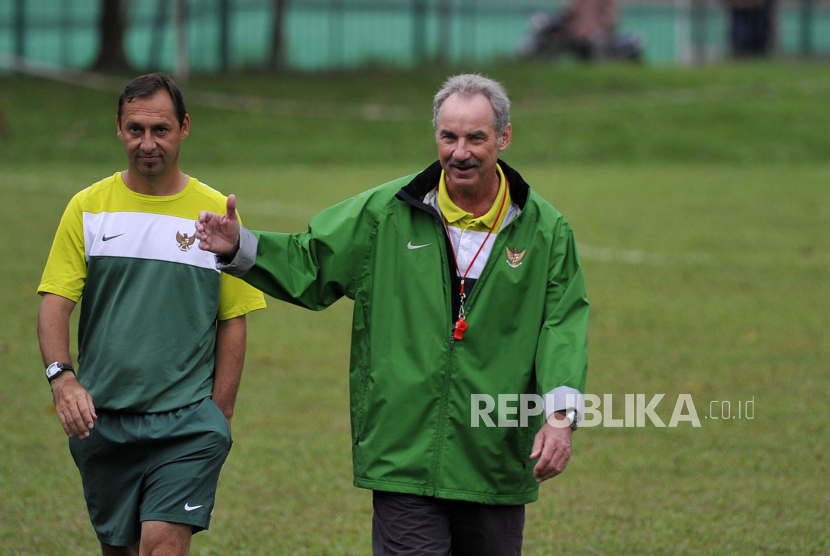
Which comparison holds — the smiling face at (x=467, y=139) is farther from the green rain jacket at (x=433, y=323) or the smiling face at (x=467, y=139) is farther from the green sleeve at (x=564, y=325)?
the green sleeve at (x=564, y=325)

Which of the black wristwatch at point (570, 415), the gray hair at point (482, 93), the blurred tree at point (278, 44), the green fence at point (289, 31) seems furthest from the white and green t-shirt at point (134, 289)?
the blurred tree at point (278, 44)

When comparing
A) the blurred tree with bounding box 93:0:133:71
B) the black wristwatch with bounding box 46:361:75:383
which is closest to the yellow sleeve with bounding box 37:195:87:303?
the black wristwatch with bounding box 46:361:75:383

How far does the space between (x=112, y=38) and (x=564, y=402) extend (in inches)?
1101

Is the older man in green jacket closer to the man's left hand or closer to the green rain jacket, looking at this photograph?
the green rain jacket

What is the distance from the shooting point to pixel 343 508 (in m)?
6.46

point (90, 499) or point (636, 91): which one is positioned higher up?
point (636, 91)

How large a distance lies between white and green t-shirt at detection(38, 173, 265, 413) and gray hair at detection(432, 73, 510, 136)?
0.97m

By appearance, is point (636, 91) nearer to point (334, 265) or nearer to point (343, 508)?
point (343, 508)

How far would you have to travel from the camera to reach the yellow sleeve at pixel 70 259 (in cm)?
420

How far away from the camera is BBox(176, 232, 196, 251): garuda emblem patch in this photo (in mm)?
4238

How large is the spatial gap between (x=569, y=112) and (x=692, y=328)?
693 inches

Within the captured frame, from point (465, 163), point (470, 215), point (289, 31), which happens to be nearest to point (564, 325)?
point (470, 215)

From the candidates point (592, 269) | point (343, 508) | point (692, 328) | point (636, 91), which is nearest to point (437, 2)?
point (636, 91)

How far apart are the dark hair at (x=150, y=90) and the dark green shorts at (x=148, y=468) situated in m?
1.06
